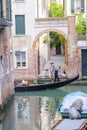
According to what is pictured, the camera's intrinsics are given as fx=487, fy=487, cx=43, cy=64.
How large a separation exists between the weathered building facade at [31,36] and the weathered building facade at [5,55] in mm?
4716

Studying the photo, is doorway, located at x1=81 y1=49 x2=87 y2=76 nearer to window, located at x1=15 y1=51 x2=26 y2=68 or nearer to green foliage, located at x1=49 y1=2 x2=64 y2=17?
window, located at x1=15 y1=51 x2=26 y2=68

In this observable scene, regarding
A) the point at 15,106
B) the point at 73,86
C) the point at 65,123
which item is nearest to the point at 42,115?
the point at 15,106

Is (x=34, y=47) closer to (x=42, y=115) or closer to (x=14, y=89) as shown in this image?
(x=14, y=89)

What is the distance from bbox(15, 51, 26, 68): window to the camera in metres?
26.0

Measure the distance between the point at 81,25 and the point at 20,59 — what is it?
4747 millimetres

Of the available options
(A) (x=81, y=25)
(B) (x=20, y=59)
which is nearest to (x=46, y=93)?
(B) (x=20, y=59)

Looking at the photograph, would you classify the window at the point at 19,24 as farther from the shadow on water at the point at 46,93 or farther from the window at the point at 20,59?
the shadow on water at the point at 46,93

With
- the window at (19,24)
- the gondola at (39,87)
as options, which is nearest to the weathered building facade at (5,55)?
the gondola at (39,87)

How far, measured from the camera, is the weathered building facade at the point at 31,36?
2580 cm

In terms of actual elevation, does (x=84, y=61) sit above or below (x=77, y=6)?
below

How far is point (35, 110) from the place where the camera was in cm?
1794

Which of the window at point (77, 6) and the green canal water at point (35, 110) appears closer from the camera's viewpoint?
the green canal water at point (35, 110)

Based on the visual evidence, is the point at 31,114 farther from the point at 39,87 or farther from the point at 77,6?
the point at 77,6

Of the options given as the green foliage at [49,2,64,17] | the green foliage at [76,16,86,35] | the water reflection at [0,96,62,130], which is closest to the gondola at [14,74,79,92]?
the water reflection at [0,96,62,130]
